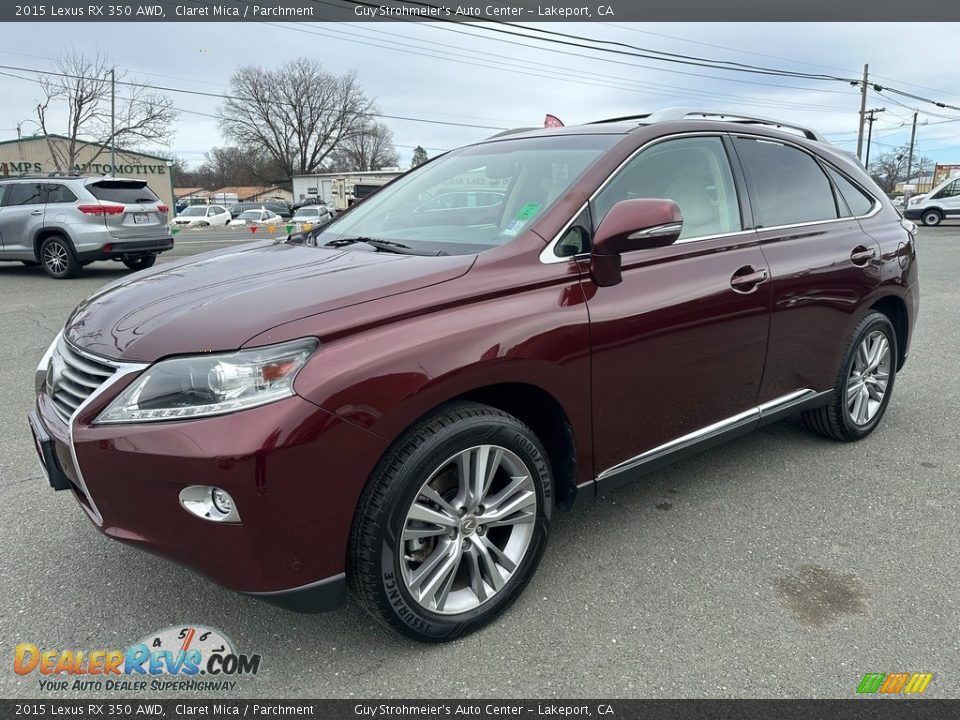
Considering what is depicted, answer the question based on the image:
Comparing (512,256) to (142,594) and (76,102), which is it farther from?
(76,102)

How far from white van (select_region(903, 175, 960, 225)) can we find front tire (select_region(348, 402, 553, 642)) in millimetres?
29962

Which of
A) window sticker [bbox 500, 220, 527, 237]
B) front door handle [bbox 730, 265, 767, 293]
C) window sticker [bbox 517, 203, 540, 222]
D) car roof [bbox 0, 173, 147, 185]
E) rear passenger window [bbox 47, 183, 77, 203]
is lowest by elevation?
front door handle [bbox 730, 265, 767, 293]

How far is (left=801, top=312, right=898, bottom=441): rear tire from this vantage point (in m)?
3.74

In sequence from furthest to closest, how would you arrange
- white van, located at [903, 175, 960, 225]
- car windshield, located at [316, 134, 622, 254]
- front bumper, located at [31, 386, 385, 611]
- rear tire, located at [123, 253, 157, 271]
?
white van, located at [903, 175, 960, 225], rear tire, located at [123, 253, 157, 271], car windshield, located at [316, 134, 622, 254], front bumper, located at [31, 386, 385, 611]

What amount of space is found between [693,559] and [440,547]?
1.17 meters

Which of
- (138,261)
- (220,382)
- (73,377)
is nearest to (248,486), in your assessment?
(220,382)

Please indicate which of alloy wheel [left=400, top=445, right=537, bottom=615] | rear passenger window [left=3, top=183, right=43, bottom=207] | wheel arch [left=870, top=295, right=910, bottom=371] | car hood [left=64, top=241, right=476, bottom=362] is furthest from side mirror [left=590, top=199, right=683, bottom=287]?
rear passenger window [left=3, top=183, right=43, bottom=207]

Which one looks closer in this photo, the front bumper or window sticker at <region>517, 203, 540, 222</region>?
the front bumper

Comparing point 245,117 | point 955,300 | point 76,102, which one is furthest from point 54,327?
point 245,117

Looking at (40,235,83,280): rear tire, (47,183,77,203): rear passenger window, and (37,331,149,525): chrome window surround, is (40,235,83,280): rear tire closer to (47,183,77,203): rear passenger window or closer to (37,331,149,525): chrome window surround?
(47,183,77,203): rear passenger window

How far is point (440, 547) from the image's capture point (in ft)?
7.30

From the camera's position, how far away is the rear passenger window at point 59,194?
11.0 metres

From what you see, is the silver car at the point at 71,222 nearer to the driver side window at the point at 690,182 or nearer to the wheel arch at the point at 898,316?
the driver side window at the point at 690,182

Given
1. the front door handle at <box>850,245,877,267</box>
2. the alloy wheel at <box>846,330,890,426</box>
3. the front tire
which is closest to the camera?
the front tire
